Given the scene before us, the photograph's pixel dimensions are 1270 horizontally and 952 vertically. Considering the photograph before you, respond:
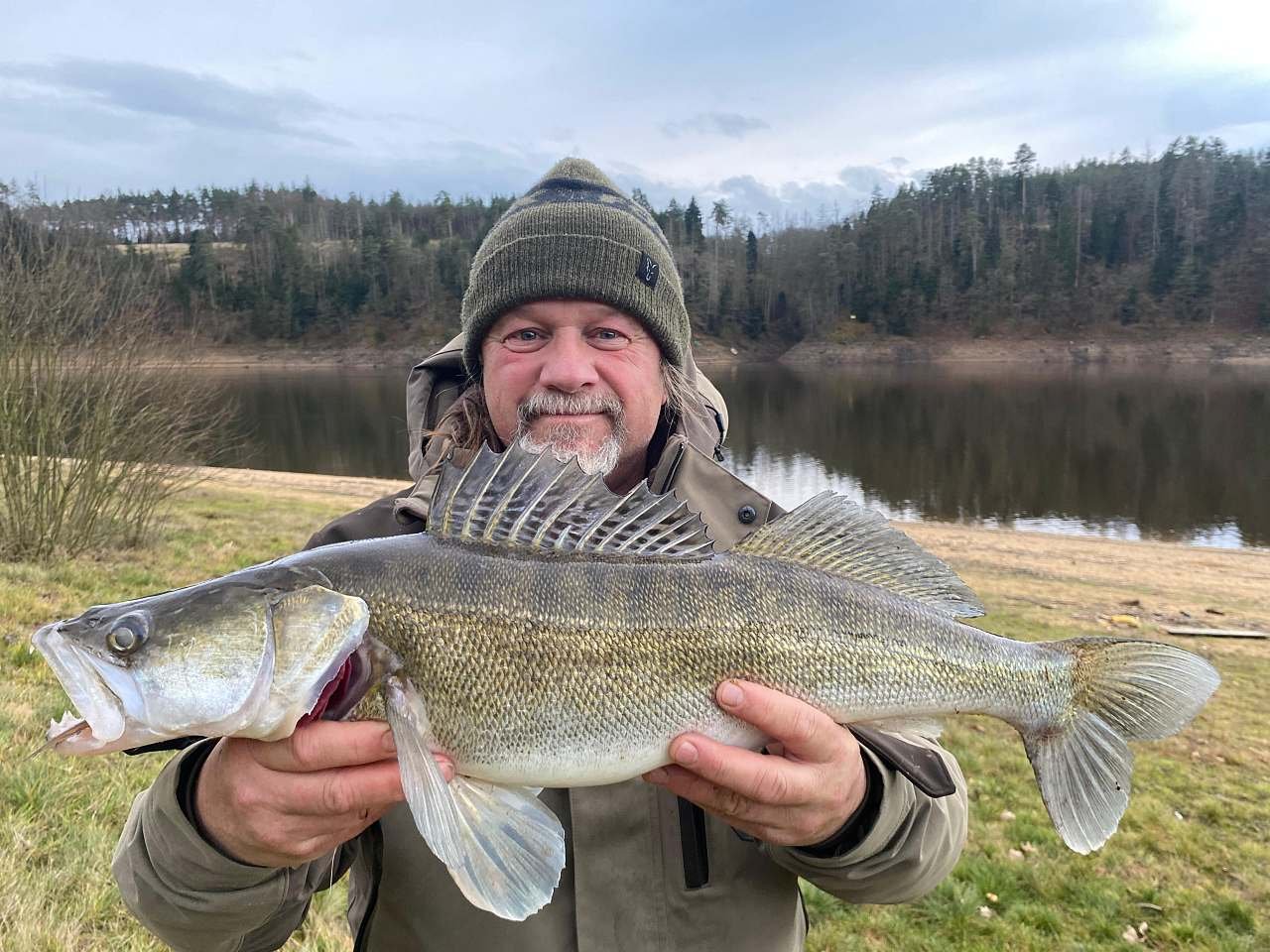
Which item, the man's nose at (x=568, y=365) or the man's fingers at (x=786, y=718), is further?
the man's nose at (x=568, y=365)

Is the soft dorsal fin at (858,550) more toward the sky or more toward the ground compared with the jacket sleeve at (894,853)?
more toward the sky

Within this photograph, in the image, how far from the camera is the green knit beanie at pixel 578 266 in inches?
138

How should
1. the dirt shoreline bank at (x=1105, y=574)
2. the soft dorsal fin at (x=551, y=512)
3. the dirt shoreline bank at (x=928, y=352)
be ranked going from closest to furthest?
the soft dorsal fin at (x=551, y=512)
the dirt shoreline bank at (x=1105, y=574)
the dirt shoreline bank at (x=928, y=352)

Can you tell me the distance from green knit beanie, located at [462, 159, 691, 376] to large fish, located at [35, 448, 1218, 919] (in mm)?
1393

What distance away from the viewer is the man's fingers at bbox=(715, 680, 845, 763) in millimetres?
2100

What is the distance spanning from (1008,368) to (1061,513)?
4870 centimetres

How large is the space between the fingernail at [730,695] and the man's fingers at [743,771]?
0.11 metres

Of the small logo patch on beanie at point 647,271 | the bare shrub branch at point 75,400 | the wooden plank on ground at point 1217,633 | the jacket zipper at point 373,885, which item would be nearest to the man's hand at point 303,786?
the jacket zipper at point 373,885

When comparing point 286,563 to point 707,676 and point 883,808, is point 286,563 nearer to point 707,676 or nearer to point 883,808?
point 707,676

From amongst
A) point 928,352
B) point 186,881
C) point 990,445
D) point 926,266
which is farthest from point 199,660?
point 926,266

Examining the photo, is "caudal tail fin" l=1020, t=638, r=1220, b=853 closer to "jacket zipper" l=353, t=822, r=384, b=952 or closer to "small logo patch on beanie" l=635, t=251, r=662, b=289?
"jacket zipper" l=353, t=822, r=384, b=952

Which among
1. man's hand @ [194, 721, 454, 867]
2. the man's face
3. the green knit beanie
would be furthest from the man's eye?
man's hand @ [194, 721, 454, 867]

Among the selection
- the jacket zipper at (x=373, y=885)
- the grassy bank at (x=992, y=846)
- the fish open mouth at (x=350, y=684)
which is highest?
the fish open mouth at (x=350, y=684)

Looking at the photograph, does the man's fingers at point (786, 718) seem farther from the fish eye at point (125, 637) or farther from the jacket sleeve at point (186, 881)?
the fish eye at point (125, 637)
